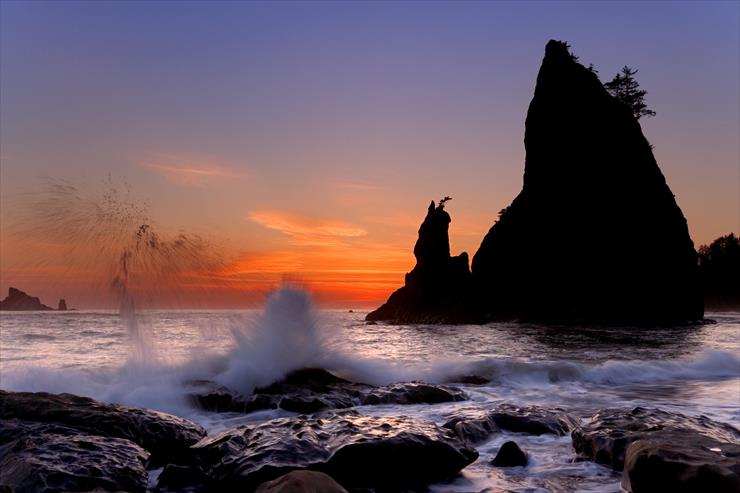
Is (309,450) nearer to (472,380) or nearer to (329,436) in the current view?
(329,436)

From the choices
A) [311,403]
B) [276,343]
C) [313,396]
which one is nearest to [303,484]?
[311,403]

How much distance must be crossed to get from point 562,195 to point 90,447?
187ft

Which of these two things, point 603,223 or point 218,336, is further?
point 603,223

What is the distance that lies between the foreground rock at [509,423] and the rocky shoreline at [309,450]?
0.02 m

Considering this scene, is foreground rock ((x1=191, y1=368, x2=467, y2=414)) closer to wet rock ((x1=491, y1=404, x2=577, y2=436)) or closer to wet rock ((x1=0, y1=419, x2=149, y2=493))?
wet rock ((x1=491, y1=404, x2=577, y2=436))

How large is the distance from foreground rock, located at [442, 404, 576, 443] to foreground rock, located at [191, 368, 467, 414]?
1874mm

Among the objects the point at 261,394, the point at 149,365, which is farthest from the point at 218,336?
the point at 261,394

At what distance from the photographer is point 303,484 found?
3.22 meters

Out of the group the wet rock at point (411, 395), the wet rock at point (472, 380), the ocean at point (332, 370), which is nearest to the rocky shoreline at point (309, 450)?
the ocean at point (332, 370)

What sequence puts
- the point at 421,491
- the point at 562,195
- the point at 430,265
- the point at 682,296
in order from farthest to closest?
the point at 430,265 < the point at 562,195 < the point at 682,296 < the point at 421,491


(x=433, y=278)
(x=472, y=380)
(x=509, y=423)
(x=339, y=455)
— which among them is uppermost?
(x=433, y=278)

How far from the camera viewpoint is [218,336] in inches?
541

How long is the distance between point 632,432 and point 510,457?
1.29 m

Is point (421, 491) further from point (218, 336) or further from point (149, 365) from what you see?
point (218, 336)
